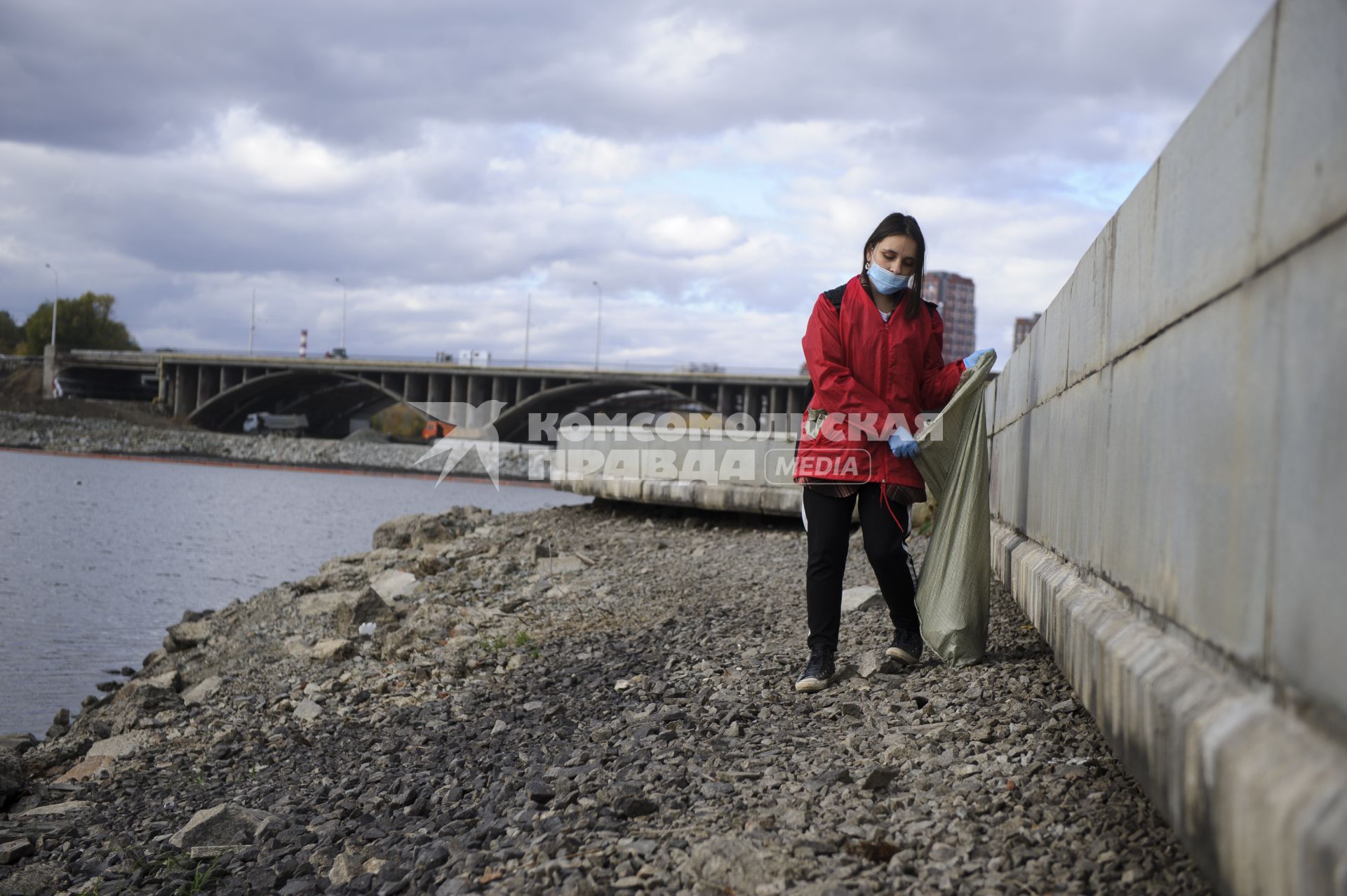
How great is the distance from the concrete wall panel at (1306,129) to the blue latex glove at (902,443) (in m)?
2.31

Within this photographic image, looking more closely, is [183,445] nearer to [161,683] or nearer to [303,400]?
[303,400]

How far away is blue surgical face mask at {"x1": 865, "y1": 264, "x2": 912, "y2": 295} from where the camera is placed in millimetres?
4316

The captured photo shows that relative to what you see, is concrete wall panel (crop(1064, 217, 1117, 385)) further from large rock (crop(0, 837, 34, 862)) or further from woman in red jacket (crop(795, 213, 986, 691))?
large rock (crop(0, 837, 34, 862))

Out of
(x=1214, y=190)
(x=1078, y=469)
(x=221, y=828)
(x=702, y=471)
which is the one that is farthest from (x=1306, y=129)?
(x=702, y=471)

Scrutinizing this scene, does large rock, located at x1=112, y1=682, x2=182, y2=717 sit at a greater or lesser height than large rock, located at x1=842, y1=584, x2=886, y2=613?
lesser

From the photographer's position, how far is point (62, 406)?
7912 cm

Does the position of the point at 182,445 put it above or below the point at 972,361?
below

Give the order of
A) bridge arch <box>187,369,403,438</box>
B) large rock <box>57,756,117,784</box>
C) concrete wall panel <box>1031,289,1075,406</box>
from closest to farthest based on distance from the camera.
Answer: concrete wall panel <box>1031,289,1075,406</box> → large rock <box>57,756,117,784</box> → bridge arch <box>187,369,403,438</box>

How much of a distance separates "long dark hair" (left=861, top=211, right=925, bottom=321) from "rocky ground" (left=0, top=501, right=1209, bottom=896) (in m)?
1.51

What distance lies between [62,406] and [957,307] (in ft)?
396

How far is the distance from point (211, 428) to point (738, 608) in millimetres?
79548

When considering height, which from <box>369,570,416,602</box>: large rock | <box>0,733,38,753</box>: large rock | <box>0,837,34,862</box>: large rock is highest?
<box>369,570,416,602</box>: large rock

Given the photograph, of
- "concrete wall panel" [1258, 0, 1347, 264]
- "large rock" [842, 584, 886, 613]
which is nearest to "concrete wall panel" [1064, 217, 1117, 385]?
"concrete wall panel" [1258, 0, 1347, 264]

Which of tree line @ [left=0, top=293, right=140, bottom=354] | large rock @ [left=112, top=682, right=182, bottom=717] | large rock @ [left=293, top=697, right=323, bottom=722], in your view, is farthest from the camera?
tree line @ [left=0, top=293, right=140, bottom=354]
